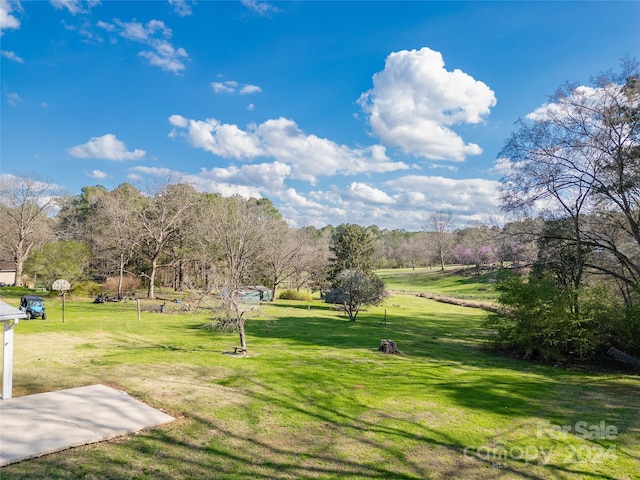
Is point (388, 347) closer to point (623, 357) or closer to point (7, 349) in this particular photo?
point (623, 357)

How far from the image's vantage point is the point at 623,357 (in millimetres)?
14883

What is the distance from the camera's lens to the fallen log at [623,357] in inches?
570

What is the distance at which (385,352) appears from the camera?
54.1 feet

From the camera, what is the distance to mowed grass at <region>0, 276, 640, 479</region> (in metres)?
6.23

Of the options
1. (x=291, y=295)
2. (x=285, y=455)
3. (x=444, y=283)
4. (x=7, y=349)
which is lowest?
(x=291, y=295)

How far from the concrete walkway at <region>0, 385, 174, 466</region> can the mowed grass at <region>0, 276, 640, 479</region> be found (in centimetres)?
32

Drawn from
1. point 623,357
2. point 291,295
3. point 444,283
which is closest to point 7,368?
point 623,357

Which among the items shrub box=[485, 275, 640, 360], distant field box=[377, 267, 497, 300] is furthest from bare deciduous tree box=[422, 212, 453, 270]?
shrub box=[485, 275, 640, 360]

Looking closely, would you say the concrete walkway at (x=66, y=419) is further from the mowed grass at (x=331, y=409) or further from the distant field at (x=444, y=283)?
the distant field at (x=444, y=283)

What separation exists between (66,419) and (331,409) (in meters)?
5.54

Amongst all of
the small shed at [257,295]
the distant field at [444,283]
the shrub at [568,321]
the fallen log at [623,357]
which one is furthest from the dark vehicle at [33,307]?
the distant field at [444,283]

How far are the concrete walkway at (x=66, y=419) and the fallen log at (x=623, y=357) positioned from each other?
16777 mm

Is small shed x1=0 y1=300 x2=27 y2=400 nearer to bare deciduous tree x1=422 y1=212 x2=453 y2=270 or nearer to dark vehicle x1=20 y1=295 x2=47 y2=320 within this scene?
dark vehicle x1=20 y1=295 x2=47 y2=320

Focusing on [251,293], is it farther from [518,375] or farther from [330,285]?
[518,375]
